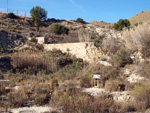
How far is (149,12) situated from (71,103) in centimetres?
5183

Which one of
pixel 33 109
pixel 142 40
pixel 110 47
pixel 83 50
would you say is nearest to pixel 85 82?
pixel 33 109

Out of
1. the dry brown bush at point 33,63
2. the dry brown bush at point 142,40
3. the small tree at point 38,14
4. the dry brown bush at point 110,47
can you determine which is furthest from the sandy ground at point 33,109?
the small tree at point 38,14

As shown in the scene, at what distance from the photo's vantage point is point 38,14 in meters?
38.2

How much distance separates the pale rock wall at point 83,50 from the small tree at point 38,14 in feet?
73.8

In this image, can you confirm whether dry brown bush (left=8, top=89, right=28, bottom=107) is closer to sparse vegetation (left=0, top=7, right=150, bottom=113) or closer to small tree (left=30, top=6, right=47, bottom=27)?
sparse vegetation (left=0, top=7, right=150, bottom=113)

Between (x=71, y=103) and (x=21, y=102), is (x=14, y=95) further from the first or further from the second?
(x=71, y=103)

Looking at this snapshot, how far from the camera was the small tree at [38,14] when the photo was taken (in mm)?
37781

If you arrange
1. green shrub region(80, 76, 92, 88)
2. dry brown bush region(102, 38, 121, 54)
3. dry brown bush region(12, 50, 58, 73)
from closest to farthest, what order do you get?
green shrub region(80, 76, 92, 88)
dry brown bush region(12, 50, 58, 73)
dry brown bush region(102, 38, 121, 54)

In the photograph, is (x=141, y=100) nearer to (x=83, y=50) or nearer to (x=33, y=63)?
(x=33, y=63)

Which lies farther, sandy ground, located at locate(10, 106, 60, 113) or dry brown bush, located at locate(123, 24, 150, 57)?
dry brown bush, located at locate(123, 24, 150, 57)

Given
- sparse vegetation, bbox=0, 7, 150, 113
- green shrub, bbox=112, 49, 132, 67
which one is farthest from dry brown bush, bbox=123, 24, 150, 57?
green shrub, bbox=112, 49, 132, 67

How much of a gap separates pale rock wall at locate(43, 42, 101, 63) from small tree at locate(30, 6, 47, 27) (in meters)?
22.5

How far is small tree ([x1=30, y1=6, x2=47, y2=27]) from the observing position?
124 ft

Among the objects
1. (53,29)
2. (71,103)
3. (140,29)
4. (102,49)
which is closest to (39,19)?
(53,29)
